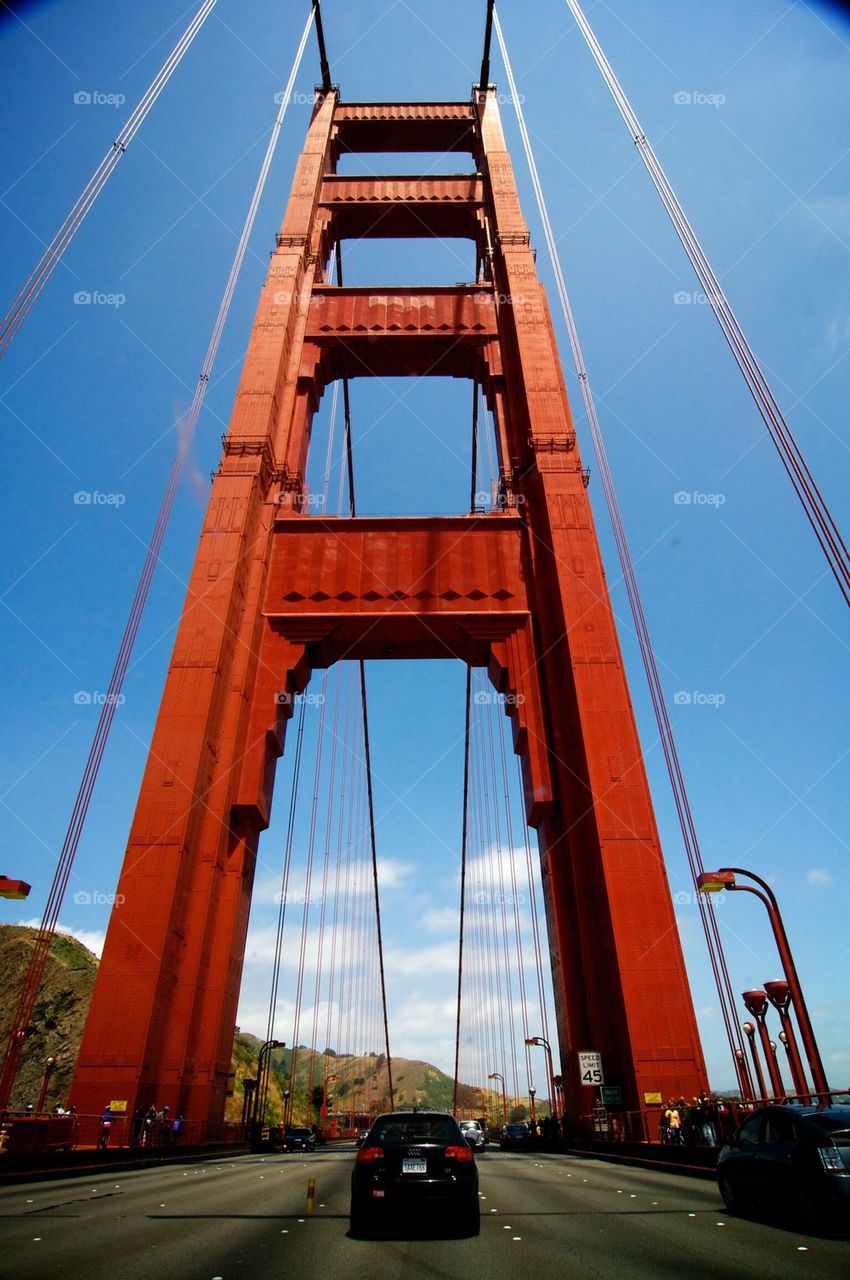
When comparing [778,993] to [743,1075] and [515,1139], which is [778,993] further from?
[515,1139]

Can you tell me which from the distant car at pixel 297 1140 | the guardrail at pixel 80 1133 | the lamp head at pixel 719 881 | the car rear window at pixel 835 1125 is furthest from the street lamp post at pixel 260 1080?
the car rear window at pixel 835 1125

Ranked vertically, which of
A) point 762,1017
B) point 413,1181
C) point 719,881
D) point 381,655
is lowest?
point 413,1181

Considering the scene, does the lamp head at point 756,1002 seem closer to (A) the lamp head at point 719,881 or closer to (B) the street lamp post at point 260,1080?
(A) the lamp head at point 719,881

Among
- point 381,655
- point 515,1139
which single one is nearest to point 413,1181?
point 381,655

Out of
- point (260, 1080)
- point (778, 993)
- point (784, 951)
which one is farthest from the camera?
point (260, 1080)

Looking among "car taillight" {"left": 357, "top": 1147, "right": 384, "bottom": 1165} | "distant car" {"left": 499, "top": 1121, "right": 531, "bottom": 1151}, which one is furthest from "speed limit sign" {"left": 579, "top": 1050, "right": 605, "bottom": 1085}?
"distant car" {"left": 499, "top": 1121, "right": 531, "bottom": 1151}

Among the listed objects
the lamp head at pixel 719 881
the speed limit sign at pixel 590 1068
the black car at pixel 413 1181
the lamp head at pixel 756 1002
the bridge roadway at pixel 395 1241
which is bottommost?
the bridge roadway at pixel 395 1241
